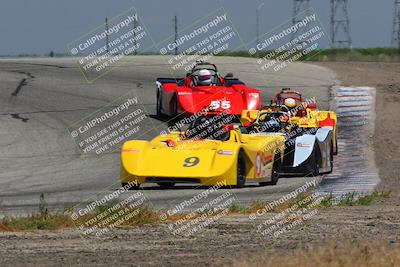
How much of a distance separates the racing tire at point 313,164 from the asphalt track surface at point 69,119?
0.49m

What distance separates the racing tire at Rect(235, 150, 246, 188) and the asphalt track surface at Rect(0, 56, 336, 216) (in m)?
0.20

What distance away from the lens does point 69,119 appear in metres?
29.9

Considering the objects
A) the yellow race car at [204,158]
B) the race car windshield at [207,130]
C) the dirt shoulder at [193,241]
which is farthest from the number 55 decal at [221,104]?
the dirt shoulder at [193,241]

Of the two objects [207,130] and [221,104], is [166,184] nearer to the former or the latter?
[207,130]

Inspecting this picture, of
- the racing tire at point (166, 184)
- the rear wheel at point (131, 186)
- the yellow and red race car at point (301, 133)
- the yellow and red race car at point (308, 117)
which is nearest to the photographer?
the rear wheel at point (131, 186)

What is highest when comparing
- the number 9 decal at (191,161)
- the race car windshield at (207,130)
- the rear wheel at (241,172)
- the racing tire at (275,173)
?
the race car windshield at (207,130)

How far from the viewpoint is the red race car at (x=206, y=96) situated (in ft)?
96.6

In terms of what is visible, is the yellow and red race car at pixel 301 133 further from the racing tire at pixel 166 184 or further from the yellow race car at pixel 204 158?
the racing tire at pixel 166 184

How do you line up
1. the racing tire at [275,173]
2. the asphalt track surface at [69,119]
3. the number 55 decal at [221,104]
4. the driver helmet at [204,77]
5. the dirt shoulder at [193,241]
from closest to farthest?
1. the dirt shoulder at [193,241]
2. the asphalt track surface at [69,119]
3. the racing tire at [275,173]
4. the number 55 decal at [221,104]
5. the driver helmet at [204,77]

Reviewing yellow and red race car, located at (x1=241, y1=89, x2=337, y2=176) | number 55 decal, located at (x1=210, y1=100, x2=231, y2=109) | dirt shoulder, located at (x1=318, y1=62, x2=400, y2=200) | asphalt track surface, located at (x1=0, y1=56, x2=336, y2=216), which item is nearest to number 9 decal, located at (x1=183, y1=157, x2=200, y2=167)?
asphalt track surface, located at (x1=0, y1=56, x2=336, y2=216)

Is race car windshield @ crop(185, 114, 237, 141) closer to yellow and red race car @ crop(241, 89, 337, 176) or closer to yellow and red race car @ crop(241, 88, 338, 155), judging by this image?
yellow and red race car @ crop(241, 89, 337, 176)

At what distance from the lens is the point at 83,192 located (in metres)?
17.6

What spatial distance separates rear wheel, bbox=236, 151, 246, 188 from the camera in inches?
714

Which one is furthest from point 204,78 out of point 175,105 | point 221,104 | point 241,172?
point 241,172
